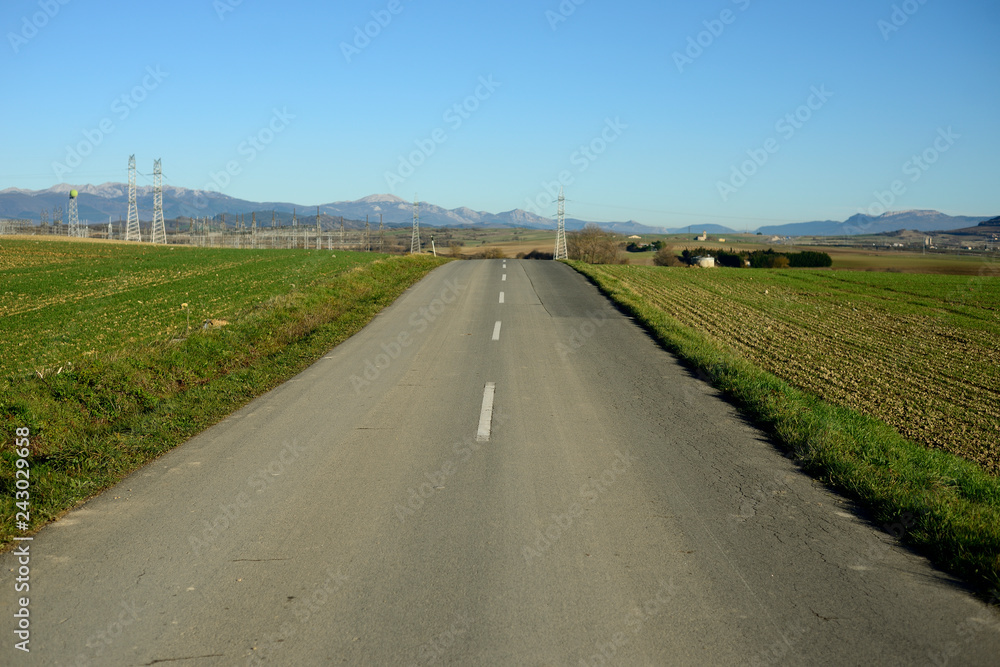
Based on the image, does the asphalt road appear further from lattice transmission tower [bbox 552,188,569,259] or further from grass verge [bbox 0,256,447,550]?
lattice transmission tower [bbox 552,188,569,259]

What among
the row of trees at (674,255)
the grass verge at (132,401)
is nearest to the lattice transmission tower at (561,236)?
the row of trees at (674,255)

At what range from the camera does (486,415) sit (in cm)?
766

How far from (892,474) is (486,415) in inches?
168

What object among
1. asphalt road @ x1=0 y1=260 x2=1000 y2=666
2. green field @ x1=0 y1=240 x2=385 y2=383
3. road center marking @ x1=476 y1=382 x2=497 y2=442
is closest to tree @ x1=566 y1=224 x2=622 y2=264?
green field @ x1=0 y1=240 x2=385 y2=383

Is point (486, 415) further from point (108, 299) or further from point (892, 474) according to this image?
point (108, 299)

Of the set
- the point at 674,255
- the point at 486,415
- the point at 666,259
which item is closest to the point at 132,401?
the point at 486,415

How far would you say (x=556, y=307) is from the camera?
710 inches

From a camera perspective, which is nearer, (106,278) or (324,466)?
(324,466)

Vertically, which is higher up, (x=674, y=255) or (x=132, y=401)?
(x=674, y=255)

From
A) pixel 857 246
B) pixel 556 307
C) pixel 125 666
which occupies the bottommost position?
pixel 125 666

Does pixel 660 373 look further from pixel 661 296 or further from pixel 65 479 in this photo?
pixel 661 296

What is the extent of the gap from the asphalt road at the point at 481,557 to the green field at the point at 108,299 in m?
5.70

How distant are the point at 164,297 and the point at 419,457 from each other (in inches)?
805

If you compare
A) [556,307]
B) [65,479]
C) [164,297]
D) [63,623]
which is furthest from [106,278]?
[63,623]
